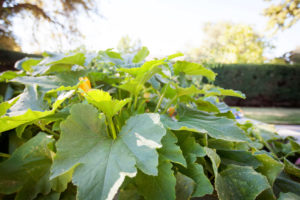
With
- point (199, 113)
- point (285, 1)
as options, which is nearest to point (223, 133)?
point (199, 113)

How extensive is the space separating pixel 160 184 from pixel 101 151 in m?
0.12

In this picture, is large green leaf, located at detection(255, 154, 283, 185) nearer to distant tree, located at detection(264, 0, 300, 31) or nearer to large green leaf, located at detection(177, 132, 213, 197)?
large green leaf, located at detection(177, 132, 213, 197)

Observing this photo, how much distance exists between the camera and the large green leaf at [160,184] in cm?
34

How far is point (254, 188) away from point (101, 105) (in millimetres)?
350

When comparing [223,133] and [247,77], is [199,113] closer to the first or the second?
[223,133]

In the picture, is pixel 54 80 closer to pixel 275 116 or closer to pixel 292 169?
pixel 292 169

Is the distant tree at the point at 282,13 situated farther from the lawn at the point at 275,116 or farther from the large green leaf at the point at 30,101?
the large green leaf at the point at 30,101

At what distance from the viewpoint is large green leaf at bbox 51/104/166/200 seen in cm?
29

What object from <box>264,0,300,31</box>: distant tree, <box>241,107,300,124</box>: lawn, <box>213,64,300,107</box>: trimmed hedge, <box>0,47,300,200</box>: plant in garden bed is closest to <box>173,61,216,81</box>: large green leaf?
<box>0,47,300,200</box>: plant in garden bed

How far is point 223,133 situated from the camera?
0.44 metres

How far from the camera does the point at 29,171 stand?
42 centimetres

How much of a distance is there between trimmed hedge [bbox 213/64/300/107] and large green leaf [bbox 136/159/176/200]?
924cm

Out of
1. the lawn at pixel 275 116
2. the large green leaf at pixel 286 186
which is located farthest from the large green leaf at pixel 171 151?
the lawn at pixel 275 116

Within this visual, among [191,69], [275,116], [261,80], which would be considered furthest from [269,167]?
[261,80]
